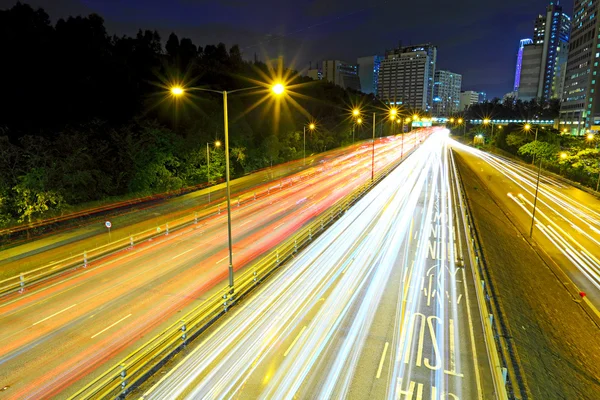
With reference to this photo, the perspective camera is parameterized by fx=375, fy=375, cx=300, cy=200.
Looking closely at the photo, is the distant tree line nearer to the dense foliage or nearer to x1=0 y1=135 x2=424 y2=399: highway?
x1=0 y1=135 x2=424 y2=399: highway

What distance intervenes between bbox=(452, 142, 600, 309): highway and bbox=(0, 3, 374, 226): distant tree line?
35.3 m

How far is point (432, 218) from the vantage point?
3045 centimetres

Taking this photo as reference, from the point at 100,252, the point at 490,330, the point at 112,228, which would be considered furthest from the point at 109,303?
the point at 490,330

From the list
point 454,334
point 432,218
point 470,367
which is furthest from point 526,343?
point 432,218

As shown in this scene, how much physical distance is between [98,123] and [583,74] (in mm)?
149931

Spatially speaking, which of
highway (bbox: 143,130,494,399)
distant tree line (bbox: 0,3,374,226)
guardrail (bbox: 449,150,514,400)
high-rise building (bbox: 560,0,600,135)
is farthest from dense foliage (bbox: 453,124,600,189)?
high-rise building (bbox: 560,0,600,135)

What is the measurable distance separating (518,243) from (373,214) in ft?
44.1

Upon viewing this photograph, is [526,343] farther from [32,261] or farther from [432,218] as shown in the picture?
[32,261]

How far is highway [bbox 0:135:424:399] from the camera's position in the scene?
11.8 metres

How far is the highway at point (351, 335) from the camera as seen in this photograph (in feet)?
34.8

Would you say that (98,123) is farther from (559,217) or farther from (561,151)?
(561,151)

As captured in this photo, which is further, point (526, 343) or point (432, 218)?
point (432, 218)

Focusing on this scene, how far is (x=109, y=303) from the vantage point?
16.0m

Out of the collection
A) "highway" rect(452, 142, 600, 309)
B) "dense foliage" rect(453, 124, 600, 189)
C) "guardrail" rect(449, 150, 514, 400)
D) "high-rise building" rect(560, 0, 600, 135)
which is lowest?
"highway" rect(452, 142, 600, 309)
